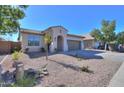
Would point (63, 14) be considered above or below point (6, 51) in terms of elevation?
above

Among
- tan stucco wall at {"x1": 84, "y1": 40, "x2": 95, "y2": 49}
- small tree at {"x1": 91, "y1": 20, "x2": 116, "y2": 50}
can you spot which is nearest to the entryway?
small tree at {"x1": 91, "y1": 20, "x2": 116, "y2": 50}

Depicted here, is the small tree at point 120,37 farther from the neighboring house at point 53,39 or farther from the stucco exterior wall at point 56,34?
the stucco exterior wall at point 56,34

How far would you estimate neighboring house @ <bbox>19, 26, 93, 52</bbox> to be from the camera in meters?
18.0

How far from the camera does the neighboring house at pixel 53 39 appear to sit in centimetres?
1805

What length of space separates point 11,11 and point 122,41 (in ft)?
62.2

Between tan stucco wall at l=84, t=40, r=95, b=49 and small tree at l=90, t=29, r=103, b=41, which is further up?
small tree at l=90, t=29, r=103, b=41

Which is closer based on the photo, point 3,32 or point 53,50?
point 3,32

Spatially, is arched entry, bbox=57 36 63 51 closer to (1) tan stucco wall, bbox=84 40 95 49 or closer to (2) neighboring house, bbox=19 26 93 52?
(2) neighboring house, bbox=19 26 93 52

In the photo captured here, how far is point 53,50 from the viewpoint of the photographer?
1986cm

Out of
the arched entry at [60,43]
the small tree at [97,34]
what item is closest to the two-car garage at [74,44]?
the arched entry at [60,43]

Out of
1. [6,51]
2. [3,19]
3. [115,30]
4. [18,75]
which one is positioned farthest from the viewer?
[115,30]
